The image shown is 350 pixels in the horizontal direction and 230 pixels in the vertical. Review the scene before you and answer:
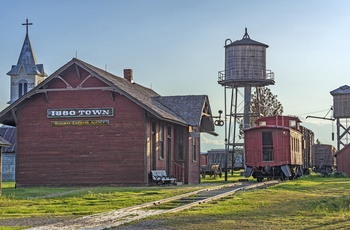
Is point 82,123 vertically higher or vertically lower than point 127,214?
higher

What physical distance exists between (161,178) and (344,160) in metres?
24.5

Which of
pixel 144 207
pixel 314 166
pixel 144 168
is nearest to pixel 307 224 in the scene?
pixel 144 207

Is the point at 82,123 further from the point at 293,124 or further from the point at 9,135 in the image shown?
the point at 9,135

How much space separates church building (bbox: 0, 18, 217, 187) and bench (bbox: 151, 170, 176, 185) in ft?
1.53

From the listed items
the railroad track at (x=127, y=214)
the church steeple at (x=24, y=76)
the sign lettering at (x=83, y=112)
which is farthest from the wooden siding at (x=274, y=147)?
the church steeple at (x=24, y=76)

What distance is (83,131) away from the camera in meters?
34.3

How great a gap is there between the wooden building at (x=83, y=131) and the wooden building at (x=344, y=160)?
22.4 metres

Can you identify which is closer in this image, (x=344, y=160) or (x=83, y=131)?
(x=83, y=131)

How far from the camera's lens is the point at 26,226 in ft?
47.7

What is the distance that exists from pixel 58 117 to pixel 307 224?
22055 mm

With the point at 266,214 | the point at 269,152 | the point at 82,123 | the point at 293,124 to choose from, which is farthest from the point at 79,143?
the point at 266,214

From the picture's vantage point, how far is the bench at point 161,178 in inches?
1337

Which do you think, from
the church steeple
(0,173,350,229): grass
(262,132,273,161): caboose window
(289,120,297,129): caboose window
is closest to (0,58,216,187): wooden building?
(262,132,273,161): caboose window

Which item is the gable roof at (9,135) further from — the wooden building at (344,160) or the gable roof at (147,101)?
the wooden building at (344,160)
